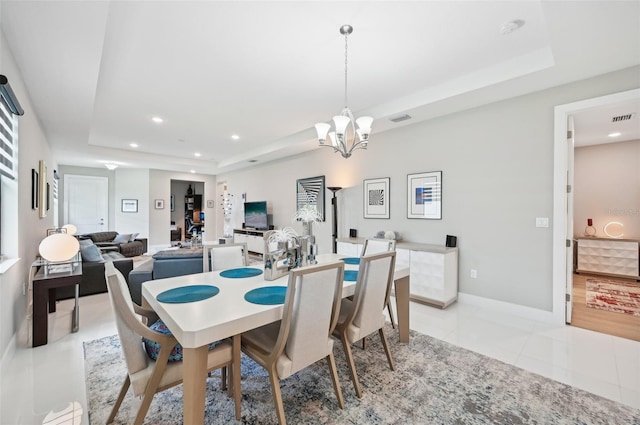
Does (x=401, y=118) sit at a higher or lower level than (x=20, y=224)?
higher

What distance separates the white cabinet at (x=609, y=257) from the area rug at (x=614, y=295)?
0.22m

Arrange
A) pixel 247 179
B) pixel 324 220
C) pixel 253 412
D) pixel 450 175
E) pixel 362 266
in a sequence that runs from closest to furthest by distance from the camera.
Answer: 1. pixel 253 412
2. pixel 362 266
3. pixel 450 175
4. pixel 324 220
5. pixel 247 179

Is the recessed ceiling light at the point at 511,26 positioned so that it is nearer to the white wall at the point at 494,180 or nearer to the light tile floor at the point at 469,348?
the white wall at the point at 494,180

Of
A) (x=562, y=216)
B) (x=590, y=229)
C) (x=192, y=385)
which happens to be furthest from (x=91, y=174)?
(x=590, y=229)

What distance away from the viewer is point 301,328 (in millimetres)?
1582

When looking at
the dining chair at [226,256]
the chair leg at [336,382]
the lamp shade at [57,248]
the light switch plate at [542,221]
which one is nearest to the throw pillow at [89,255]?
the lamp shade at [57,248]

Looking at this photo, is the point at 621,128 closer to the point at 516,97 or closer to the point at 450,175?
the point at 516,97

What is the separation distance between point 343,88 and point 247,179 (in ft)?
17.8

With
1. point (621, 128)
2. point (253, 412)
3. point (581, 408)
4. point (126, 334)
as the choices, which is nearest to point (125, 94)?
point (126, 334)

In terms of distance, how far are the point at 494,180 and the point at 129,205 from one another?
940 cm

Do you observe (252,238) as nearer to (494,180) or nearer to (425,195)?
(425,195)

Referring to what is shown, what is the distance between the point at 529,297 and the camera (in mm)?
3223

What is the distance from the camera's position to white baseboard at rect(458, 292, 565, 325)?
3082mm

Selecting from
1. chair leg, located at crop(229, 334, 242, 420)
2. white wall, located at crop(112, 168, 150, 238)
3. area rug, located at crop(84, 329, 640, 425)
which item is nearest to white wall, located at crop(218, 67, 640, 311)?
area rug, located at crop(84, 329, 640, 425)
